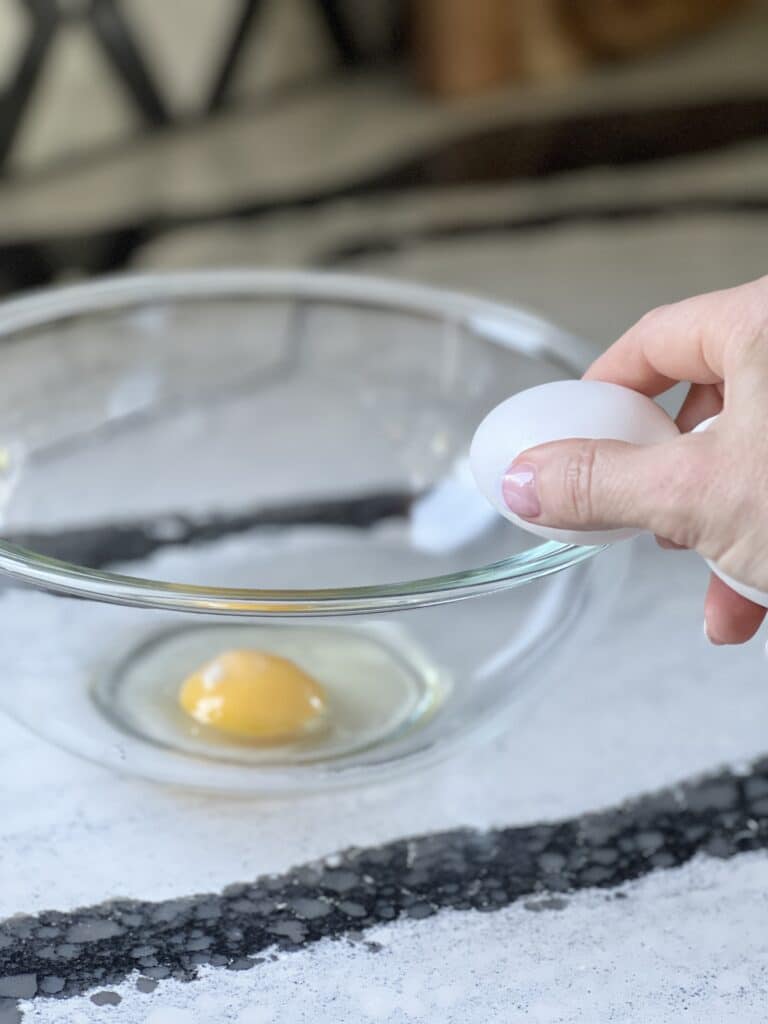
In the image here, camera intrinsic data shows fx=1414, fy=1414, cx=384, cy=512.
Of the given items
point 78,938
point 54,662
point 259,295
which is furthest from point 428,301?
point 78,938

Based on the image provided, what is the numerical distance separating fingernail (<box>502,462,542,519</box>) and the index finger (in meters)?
0.10

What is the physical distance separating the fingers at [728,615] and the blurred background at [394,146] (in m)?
0.53

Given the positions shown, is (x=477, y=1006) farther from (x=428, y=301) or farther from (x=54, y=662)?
(x=428, y=301)

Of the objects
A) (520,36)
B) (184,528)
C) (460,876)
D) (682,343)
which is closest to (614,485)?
(682,343)

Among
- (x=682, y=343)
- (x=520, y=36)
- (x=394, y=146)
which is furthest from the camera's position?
(x=520, y=36)

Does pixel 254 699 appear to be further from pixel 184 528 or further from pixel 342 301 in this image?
pixel 342 301

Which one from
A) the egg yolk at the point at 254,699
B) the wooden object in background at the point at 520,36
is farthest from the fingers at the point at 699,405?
the wooden object in background at the point at 520,36

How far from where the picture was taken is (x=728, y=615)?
0.71 metres

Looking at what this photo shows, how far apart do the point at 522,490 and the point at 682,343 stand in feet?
0.40

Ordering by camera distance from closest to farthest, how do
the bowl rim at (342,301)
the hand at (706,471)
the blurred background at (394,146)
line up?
the hand at (706,471) → the bowl rim at (342,301) → the blurred background at (394,146)

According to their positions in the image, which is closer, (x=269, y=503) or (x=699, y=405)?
(x=699, y=405)

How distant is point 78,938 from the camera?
65cm

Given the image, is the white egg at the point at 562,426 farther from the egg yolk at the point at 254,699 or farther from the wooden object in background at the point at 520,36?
the wooden object in background at the point at 520,36

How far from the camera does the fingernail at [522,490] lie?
2.01 ft
